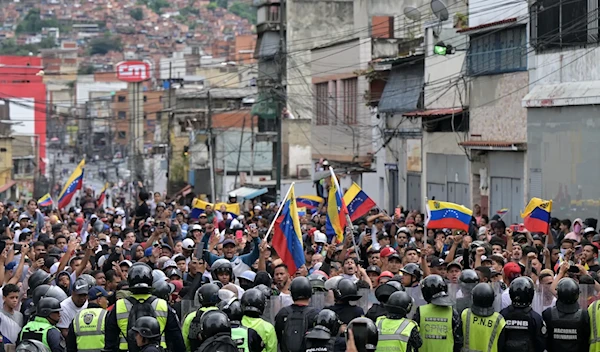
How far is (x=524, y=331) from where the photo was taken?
12.0 meters

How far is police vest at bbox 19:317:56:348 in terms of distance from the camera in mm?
11820

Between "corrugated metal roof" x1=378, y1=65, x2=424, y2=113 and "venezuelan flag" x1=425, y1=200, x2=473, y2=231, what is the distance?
1774cm

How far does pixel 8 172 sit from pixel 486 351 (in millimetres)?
72417

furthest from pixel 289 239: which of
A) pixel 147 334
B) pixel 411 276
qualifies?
pixel 147 334

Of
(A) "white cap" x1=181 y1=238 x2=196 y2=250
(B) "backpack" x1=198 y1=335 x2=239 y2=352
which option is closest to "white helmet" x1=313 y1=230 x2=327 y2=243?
(A) "white cap" x1=181 y1=238 x2=196 y2=250

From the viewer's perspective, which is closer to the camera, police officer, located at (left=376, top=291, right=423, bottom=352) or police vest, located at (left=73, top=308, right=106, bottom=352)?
police officer, located at (left=376, top=291, right=423, bottom=352)

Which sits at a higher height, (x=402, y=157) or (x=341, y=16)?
(x=341, y=16)

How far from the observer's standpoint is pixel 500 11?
3225cm

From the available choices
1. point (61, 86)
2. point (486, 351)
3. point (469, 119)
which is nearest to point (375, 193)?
point (469, 119)

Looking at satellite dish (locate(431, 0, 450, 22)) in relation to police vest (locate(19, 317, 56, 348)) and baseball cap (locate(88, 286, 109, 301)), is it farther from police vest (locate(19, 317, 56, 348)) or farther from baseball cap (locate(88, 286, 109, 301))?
police vest (locate(19, 317, 56, 348))

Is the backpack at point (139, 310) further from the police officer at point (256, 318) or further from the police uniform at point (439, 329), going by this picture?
the police uniform at point (439, 329)

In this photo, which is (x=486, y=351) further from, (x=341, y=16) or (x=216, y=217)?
(x=341, y=16)

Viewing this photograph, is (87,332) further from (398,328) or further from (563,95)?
(563,95)

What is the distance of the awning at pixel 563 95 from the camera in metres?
27.8
